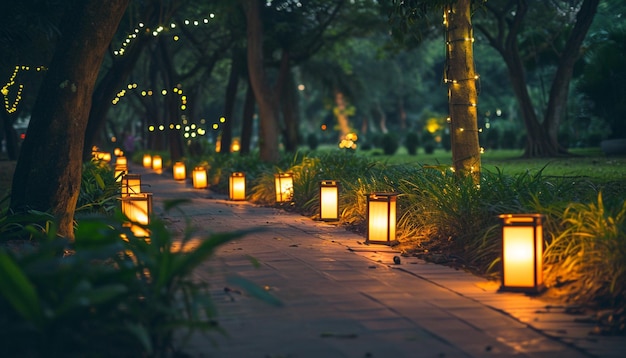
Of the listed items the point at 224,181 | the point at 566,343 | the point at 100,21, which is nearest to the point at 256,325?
the point at 566,343

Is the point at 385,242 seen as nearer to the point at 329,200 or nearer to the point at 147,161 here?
the point at 329,200

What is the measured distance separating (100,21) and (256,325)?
5703mm

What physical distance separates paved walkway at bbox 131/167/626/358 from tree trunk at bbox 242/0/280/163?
14.2 m

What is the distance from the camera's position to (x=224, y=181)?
25.9 m

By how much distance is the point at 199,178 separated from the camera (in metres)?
26.5

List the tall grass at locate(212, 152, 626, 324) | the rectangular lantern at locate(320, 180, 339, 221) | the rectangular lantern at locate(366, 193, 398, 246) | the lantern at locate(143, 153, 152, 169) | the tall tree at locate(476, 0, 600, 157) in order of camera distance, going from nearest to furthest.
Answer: the tall grass at locate(212, 152, 626, 324) < the rectangular lantern at locate(366, 193, 398, 246) < the rectangular lantern at locate(320, 180, 339, 221) < the tall tree at locate(476, 0, 600, 157) < the lantern at locate(143, 153, 152, 169)

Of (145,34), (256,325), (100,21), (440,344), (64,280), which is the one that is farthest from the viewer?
(145,34)

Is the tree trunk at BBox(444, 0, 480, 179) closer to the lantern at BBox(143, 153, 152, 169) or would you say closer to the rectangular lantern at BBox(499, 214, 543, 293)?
the rectangular lantern at BBox(499, 214, 543, 293)

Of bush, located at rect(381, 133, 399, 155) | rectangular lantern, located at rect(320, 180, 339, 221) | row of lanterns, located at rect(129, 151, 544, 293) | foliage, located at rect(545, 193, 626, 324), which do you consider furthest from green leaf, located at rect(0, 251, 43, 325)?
bush, located at rect(381, 133, 399, 155)

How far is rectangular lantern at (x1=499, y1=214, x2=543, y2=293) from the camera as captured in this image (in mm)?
8406

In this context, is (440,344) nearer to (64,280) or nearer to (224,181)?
(64,280)

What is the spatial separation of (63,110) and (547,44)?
2622 cm

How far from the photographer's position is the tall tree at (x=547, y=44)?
30.4 meters

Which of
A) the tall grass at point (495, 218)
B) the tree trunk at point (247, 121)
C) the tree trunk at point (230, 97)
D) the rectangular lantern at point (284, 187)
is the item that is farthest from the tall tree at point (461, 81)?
the tree trunk at point (230, 97)
